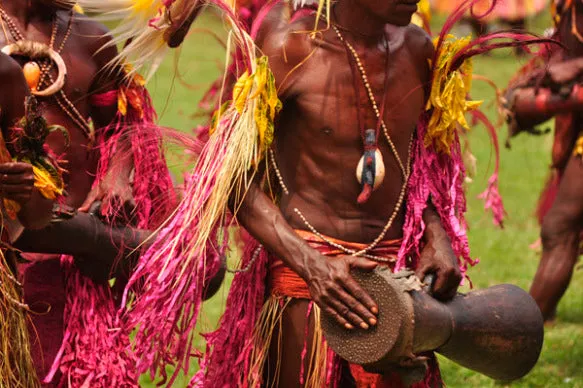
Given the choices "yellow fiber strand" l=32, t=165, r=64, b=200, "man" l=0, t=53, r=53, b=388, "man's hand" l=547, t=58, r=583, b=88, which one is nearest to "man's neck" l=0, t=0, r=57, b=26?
"man" l=0, t=53, r=53, b=388

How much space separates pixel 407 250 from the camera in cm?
477

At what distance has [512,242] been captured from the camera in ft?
35.6

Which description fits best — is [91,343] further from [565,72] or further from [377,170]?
[565,72]

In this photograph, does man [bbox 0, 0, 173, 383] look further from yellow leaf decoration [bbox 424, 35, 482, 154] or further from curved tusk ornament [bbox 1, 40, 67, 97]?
yellow leaf decoration [bbox 424, 35, 482, 154]

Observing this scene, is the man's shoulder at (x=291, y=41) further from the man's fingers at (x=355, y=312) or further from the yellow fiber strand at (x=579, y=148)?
the yellow fiber strand at (x=579, y=148)

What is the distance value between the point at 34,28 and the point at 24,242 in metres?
0.87

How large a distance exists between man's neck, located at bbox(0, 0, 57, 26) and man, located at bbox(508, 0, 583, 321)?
261 cm

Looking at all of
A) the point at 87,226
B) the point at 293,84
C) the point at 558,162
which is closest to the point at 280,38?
the point at 293,84

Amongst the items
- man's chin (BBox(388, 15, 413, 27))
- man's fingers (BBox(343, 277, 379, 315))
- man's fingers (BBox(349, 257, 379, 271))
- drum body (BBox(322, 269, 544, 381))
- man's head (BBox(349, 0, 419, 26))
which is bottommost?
drum body (BBox(322, 269, 544, 381))

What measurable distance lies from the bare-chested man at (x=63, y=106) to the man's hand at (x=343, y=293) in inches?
53.3

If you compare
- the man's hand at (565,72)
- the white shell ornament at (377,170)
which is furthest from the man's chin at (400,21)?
the man's hand at (565,72)

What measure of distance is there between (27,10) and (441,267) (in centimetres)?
200

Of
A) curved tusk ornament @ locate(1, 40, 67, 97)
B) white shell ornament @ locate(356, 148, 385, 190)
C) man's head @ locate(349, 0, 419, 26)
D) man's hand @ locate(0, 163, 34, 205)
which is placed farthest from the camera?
curved tusk ornament @ locate(1, 40, 67, 97)

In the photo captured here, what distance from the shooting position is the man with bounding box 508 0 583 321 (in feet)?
23.4
